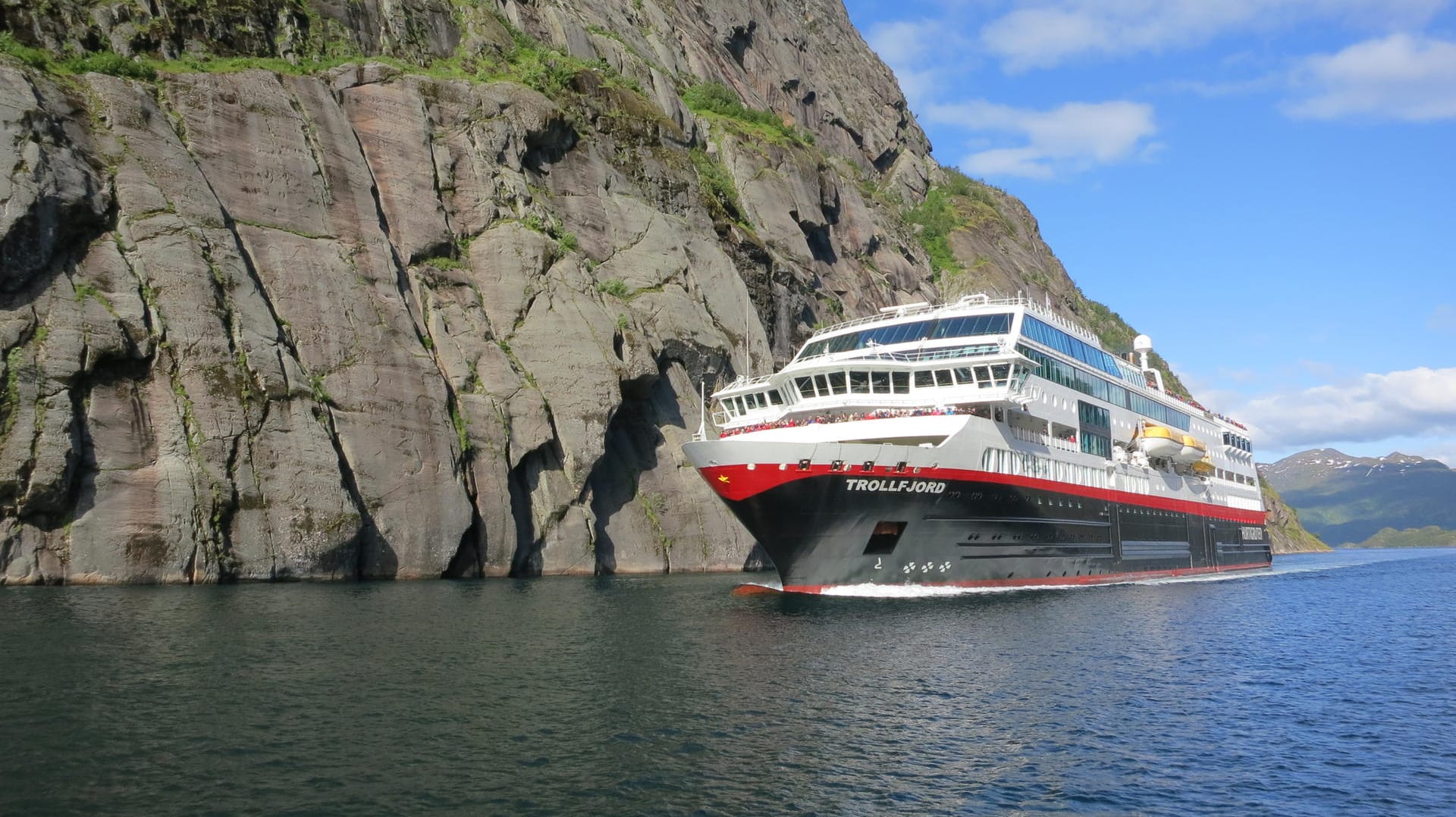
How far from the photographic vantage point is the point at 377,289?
5678cm

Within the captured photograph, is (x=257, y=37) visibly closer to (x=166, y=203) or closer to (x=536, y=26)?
(x=166, y=203)

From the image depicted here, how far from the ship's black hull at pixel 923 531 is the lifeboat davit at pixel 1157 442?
11.4 meters

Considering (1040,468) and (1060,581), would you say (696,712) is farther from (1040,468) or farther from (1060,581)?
(1060,581)

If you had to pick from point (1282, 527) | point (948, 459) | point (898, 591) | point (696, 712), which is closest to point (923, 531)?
point (898, 591)

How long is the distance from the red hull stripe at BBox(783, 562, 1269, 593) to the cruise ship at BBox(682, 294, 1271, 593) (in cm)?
11

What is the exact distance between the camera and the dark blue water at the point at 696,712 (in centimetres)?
1670

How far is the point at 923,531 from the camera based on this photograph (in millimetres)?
43375

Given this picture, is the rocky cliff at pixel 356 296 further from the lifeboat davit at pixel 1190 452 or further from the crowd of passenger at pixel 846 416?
the lifeboat davit at pixel 1190 452

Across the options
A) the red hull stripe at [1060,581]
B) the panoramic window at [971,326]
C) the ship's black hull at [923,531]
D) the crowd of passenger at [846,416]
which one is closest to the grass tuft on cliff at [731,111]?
the panoramic window at [971,326]

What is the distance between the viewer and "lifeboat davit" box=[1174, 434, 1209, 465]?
67.2 m

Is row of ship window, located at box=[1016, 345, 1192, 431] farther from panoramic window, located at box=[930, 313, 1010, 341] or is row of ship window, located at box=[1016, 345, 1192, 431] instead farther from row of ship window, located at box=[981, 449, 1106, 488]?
row of ship window, located at box=[981, 449, 1106, 488]

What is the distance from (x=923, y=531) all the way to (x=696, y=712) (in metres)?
23.1

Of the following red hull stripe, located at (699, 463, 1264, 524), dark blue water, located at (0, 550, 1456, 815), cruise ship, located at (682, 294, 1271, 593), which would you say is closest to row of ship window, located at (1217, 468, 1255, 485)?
cruise ship, located at (682, 294, 1271, 593)

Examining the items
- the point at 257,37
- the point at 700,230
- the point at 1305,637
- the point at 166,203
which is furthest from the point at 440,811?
the point at 700,230
